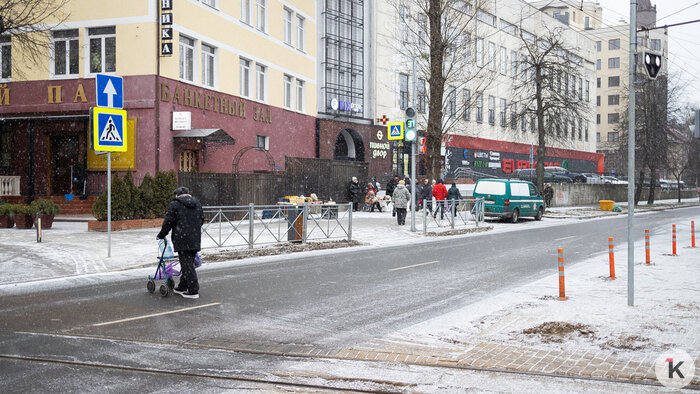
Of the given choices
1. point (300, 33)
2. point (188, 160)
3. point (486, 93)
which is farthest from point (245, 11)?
point (486, 93)

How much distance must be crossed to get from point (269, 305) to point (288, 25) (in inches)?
1126

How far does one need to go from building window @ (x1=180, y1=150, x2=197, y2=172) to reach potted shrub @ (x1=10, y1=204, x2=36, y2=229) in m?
7.47

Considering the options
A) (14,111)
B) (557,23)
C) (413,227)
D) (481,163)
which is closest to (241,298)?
(413,227)

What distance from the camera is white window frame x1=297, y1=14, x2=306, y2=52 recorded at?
3684 cm

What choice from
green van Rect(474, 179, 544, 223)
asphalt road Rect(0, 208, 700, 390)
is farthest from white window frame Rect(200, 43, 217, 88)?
asphalt road Rect(0, 208, 700, 390)

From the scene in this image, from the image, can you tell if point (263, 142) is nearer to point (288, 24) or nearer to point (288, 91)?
point (288, 91)

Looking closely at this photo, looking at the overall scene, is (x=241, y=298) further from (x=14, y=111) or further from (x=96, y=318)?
(x=14, y=111)

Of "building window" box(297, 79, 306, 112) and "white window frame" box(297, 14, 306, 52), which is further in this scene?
"building window" box(297, 79, 306, 112)

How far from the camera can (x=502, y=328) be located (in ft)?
25.4

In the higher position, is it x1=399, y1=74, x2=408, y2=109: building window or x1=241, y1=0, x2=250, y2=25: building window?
x1=241, y1=0, x2=250, y2=25: building window

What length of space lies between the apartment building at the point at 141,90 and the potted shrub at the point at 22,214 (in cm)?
529

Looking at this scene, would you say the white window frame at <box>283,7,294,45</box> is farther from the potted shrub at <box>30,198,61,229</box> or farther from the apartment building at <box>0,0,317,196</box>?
the potted shrub at <box>30,198,61,229</box>

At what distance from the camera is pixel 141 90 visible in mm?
24344

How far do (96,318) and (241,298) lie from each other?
7.27 feet
